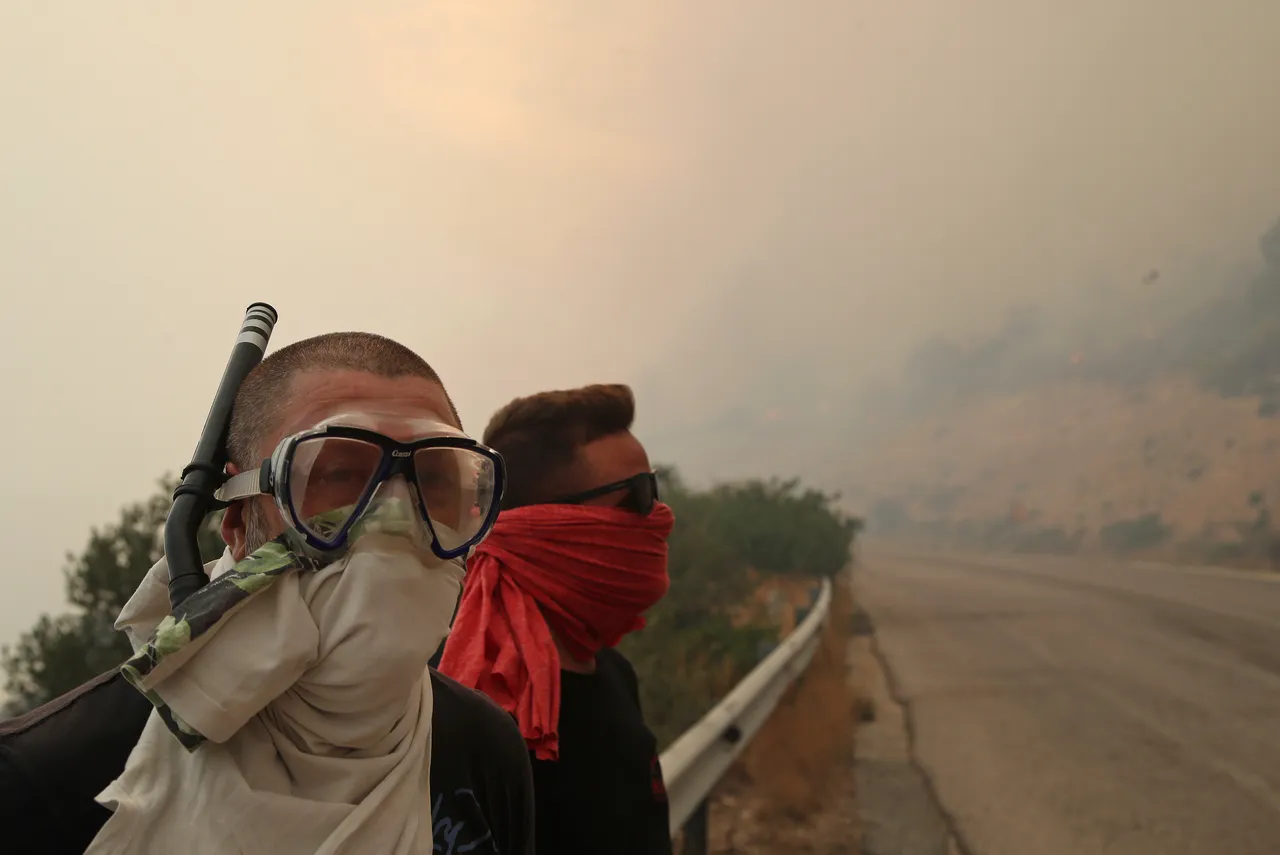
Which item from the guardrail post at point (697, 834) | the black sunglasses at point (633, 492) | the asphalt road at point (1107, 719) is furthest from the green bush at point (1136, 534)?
the black sunglasses at point (633, 492)

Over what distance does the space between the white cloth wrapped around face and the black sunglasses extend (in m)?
1.16

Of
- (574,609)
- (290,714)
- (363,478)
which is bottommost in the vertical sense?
(574,609)

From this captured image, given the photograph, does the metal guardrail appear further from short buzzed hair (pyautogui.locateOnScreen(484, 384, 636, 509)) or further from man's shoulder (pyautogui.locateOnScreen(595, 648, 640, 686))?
short buzzed hair (pyautogui.locateOnScreen(484, 384, 636, 509))

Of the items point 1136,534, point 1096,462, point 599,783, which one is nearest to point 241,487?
point 599,783

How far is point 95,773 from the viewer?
Result: 1180 mm

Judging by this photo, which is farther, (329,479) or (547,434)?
(547,434)

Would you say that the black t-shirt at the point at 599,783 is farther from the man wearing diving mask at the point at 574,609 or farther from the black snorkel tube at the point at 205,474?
the black snorkel tube at the point at 205,474

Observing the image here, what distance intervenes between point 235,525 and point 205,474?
11 centimetres

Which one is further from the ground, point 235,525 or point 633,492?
point 235,525

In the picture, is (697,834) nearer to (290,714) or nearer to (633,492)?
(633,492)

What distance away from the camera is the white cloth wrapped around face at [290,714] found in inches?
46.2

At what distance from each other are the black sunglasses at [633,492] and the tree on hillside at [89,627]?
8819 mm

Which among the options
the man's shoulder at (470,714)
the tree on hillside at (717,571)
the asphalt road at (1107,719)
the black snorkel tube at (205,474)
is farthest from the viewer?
the tree on hillside at (717,571)

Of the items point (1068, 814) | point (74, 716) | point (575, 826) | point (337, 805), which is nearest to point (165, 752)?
point (74, 716)
